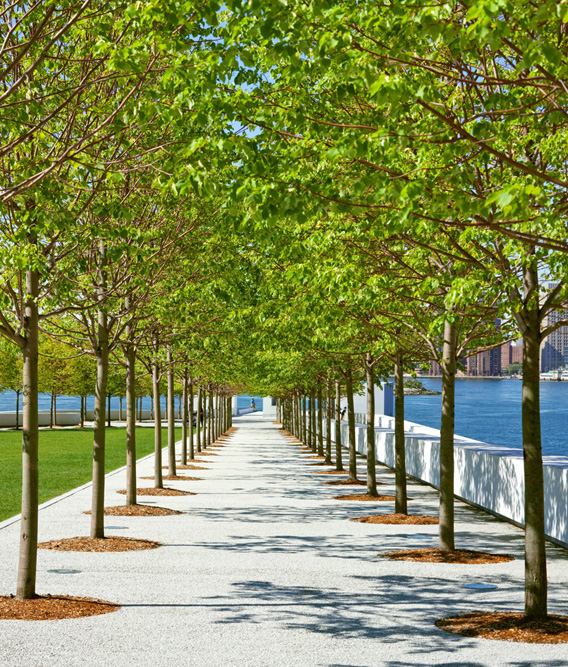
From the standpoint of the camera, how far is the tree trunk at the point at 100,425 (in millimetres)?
12586

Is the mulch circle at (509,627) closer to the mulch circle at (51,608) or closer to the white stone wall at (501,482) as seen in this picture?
the mulch circle at (51,608)

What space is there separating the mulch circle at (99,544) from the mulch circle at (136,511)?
3295 mm

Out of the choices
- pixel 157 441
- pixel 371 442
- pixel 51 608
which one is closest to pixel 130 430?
pixel 157 441

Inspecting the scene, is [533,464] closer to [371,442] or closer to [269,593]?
[269,593]

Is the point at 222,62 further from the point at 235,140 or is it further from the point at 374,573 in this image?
the point at 374,573

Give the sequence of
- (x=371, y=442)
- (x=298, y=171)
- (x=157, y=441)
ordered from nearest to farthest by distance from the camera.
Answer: (x=298, y=171)
(x=371, y=442)
(x=157, y=441)

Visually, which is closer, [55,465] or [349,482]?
[349,482]

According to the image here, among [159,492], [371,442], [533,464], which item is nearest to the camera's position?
[533,464]

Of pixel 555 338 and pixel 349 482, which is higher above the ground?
pixel 555 338

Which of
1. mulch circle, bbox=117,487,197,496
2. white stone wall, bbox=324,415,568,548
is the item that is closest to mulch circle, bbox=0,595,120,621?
white stone wall, bbox=324,415,568,548

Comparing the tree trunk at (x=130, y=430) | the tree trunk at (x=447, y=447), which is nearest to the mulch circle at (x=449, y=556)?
the tree trunk at (x=447, y=447)

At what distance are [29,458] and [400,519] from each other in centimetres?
922

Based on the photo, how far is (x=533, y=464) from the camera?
8484 millimetres

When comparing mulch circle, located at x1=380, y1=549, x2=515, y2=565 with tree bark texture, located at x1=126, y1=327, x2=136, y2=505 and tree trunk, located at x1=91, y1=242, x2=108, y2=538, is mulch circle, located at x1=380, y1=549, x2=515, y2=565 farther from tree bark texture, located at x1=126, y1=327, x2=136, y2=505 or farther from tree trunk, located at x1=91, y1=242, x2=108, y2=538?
tree bark texture, located at x1=126, y1=327, x2=136, y2=505
